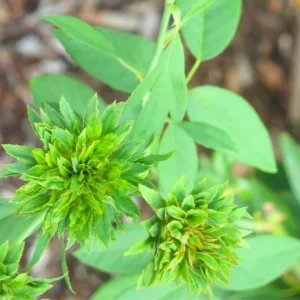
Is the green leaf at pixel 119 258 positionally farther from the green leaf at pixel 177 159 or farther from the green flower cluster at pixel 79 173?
the green flower cluster at pixel 79 173

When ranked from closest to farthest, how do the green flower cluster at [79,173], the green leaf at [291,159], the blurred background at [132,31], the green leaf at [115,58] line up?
the green flower cluster at [79,173], the green leaf at [115,58], the green leaf at [291,159], the blurred background at [132,31]

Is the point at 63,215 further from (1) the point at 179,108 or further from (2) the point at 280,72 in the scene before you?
(2) the point at 280,72

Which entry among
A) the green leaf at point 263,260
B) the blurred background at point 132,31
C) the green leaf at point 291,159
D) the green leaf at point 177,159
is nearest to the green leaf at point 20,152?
the green leaf at point 177,159

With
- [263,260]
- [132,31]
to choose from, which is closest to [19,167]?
[263,260]

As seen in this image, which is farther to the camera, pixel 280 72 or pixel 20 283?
pixel 280 72

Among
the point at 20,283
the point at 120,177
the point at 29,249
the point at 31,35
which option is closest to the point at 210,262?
the point at 120,177
